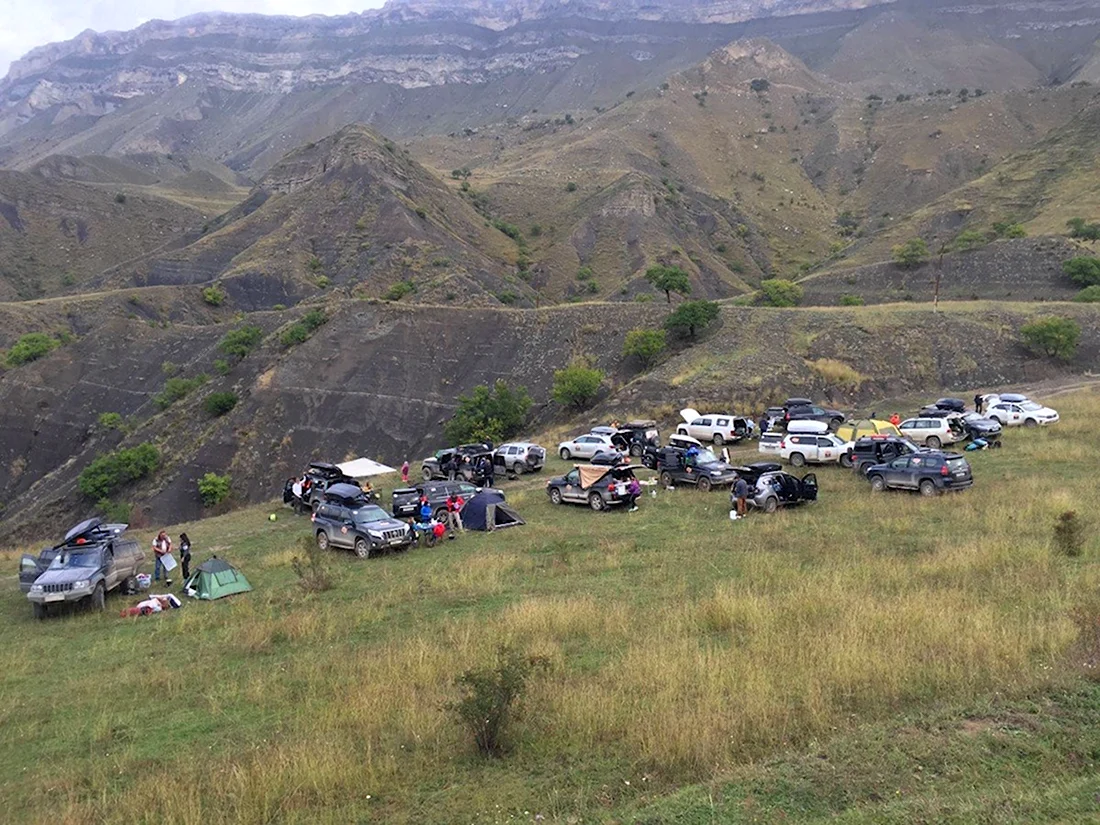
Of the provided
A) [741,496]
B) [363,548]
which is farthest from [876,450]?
[363,548]

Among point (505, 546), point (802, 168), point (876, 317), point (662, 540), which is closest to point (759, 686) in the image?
point (662, 540)

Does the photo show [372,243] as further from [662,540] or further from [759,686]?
[759,686]

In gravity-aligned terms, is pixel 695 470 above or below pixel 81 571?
below

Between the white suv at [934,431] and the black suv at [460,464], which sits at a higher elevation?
the white suv at [934,431]

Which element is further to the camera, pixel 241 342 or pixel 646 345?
pixel 241 342

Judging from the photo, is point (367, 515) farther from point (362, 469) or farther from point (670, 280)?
point (670, 280)

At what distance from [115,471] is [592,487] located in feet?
125

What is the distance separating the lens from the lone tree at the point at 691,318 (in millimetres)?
56625

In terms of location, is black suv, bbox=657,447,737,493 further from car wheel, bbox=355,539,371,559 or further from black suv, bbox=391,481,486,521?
car wheel, bbox=355,539,371,559

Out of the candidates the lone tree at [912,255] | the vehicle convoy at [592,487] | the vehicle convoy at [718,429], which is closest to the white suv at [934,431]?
the vehicle convoy at [718,429]

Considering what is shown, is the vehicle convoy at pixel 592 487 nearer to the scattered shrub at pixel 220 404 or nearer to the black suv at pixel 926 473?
the black suv at pixel 926 473

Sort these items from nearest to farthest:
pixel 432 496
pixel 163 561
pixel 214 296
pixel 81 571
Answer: pixel 81 571 → pixel 163 561 → pixel 432 496 → pixel 214 296

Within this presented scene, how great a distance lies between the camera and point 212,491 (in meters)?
48.4

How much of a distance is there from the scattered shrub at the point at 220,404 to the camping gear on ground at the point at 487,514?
3677 cm
